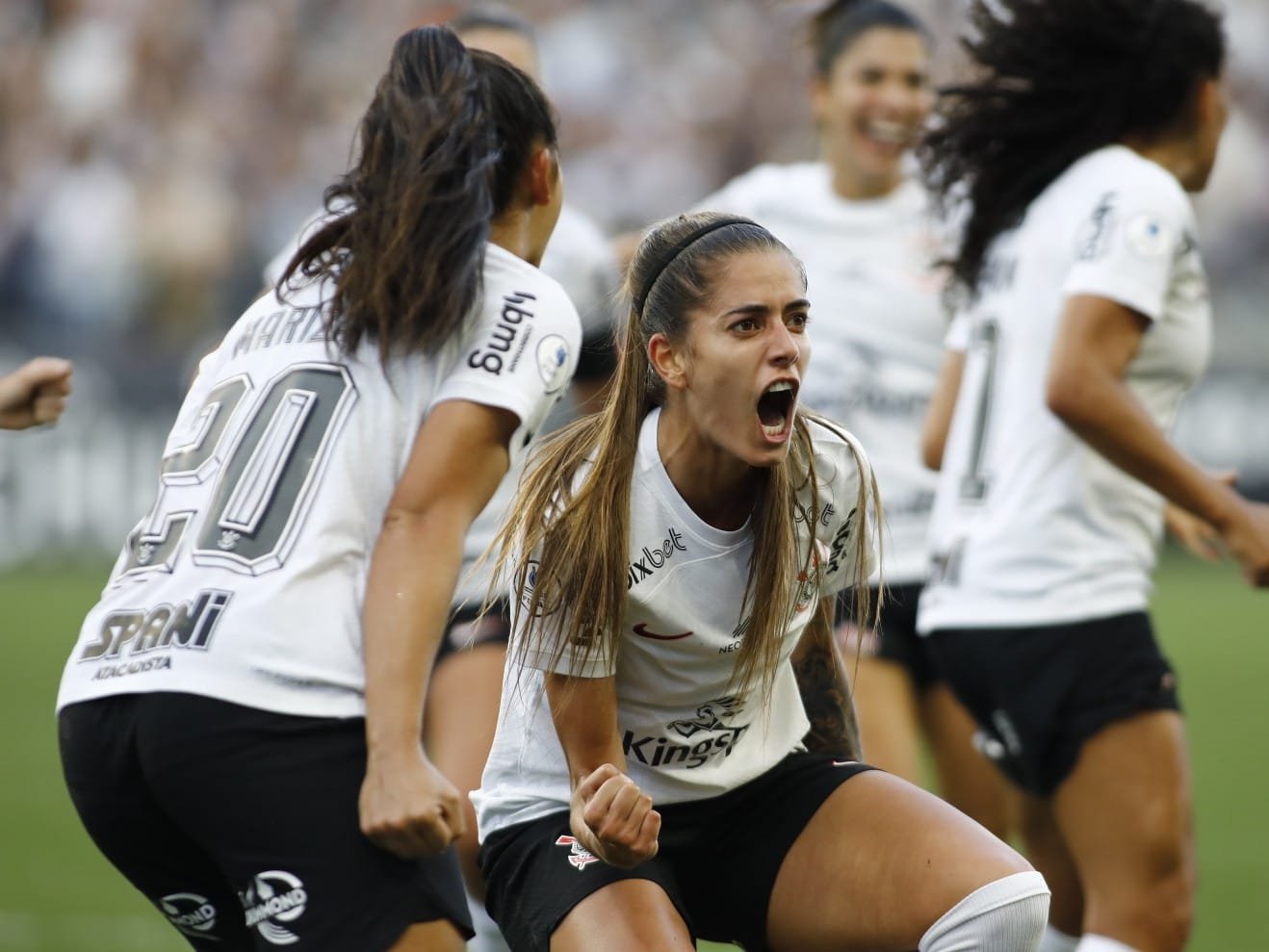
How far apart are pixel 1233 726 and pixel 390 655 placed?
8.12 meters

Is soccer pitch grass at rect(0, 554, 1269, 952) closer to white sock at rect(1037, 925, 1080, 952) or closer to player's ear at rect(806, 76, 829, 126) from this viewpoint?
white sock at rect(1037, 925, 1080, 952)

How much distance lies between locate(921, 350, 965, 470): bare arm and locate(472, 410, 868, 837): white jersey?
132cm

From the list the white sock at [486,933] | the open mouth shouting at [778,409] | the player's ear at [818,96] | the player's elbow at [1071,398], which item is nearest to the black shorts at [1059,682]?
the player's elbow at [1071,398]

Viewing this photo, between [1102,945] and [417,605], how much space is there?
1.79 meters

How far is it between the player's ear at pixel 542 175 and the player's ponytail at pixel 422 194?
0.06 feet

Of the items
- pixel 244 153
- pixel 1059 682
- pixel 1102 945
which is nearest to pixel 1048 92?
pixel 1059 682

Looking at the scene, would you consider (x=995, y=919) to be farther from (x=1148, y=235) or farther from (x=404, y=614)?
(x=1148, y=235)

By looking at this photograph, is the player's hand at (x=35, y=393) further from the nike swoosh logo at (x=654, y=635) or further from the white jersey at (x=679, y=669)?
the nike swoosh logo at (x=654, y=635)

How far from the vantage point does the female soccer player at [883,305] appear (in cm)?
566

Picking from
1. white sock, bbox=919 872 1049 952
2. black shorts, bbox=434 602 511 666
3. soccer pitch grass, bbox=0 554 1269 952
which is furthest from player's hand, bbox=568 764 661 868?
soccer pitch grass, bbox=0 554 1269 952

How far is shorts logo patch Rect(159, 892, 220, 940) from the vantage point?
10.9ft

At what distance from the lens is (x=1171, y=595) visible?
568 inches

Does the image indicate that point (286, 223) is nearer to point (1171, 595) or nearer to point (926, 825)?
point (1171, 595)

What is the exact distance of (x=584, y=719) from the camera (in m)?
3.40
